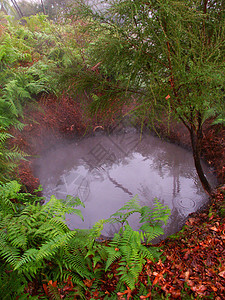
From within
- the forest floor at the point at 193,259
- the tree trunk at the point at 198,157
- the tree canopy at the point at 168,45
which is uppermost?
the tree canopy at the point at 168,45

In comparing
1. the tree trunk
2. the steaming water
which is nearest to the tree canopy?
the tree trunk

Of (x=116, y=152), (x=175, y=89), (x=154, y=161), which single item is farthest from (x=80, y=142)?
(x=175, y=89)

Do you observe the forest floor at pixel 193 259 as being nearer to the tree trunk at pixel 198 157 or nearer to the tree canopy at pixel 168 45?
the tree trunk at pixel 198 157

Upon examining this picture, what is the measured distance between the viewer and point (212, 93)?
2.88 m

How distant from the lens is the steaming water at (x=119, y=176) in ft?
12.9

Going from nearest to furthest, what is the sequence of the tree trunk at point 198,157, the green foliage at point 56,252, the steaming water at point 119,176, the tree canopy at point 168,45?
the green foliage at point 56,252, the tree canopy at point 168,45, the tree trunk at point 198,157, the steaming water at point 119,176

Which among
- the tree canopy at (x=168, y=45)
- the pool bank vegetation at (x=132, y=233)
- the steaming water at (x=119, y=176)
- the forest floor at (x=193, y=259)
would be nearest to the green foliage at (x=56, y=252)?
the pool bank vegetation at (x=132, y=233)


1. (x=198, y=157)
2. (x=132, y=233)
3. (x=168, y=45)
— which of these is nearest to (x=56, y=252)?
(x=132, y=233)

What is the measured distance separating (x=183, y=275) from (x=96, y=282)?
954 millimetres

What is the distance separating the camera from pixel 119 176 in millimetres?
4855

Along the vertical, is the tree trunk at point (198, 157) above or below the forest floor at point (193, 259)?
above

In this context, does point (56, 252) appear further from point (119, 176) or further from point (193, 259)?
point (119, 176)

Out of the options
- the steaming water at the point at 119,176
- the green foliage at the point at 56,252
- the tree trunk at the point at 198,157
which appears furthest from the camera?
the steaming water at the point at 119,176

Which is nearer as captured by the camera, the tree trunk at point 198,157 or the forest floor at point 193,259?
the forest floor at point 193,259
